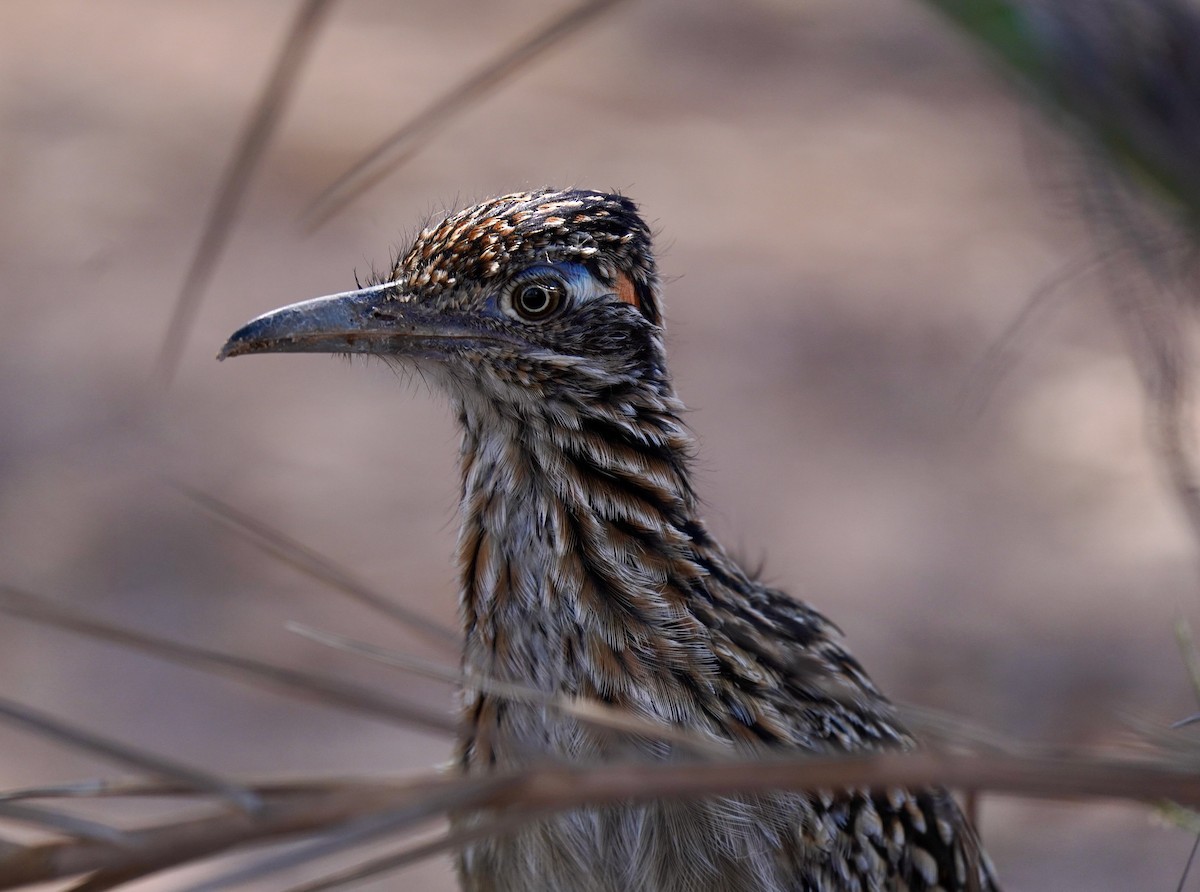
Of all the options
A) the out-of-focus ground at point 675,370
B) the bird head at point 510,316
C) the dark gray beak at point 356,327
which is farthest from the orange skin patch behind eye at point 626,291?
the out-of-focus ground at point 675,370

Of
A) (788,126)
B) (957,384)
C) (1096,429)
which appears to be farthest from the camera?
(788,126)

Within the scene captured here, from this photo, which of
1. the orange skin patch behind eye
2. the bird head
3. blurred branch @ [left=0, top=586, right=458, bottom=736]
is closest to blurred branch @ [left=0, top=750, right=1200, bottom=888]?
blurred branch @ [left=0, top=586, right=458, bottom=736]

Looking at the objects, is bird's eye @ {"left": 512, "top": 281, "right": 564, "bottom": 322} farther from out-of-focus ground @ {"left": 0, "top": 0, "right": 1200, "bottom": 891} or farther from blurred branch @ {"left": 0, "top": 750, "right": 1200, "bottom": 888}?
out-of-focus ground @ {"left": 0, "top": 0, "right": 1200, "bottom": 891}

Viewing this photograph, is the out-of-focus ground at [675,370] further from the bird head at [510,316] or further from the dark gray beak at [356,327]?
the dark gray beak at [356,327]

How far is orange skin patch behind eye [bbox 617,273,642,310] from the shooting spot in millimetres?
4027

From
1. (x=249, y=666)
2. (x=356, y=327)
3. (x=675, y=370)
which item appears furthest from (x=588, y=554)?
(x=675, y=370)

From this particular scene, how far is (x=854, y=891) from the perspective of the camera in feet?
13.5

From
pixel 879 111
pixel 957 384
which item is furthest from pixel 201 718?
pixel 879 111

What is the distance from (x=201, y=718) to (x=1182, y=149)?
924cm

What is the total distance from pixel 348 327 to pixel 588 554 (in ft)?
3.08

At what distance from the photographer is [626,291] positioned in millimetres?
4051

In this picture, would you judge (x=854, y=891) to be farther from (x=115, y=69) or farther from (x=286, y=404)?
(x=115, y=69)

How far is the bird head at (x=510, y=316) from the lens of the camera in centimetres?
388

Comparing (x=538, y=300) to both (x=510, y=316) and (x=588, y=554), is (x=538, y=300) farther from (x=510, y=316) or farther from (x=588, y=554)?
(x=588, y=554)
